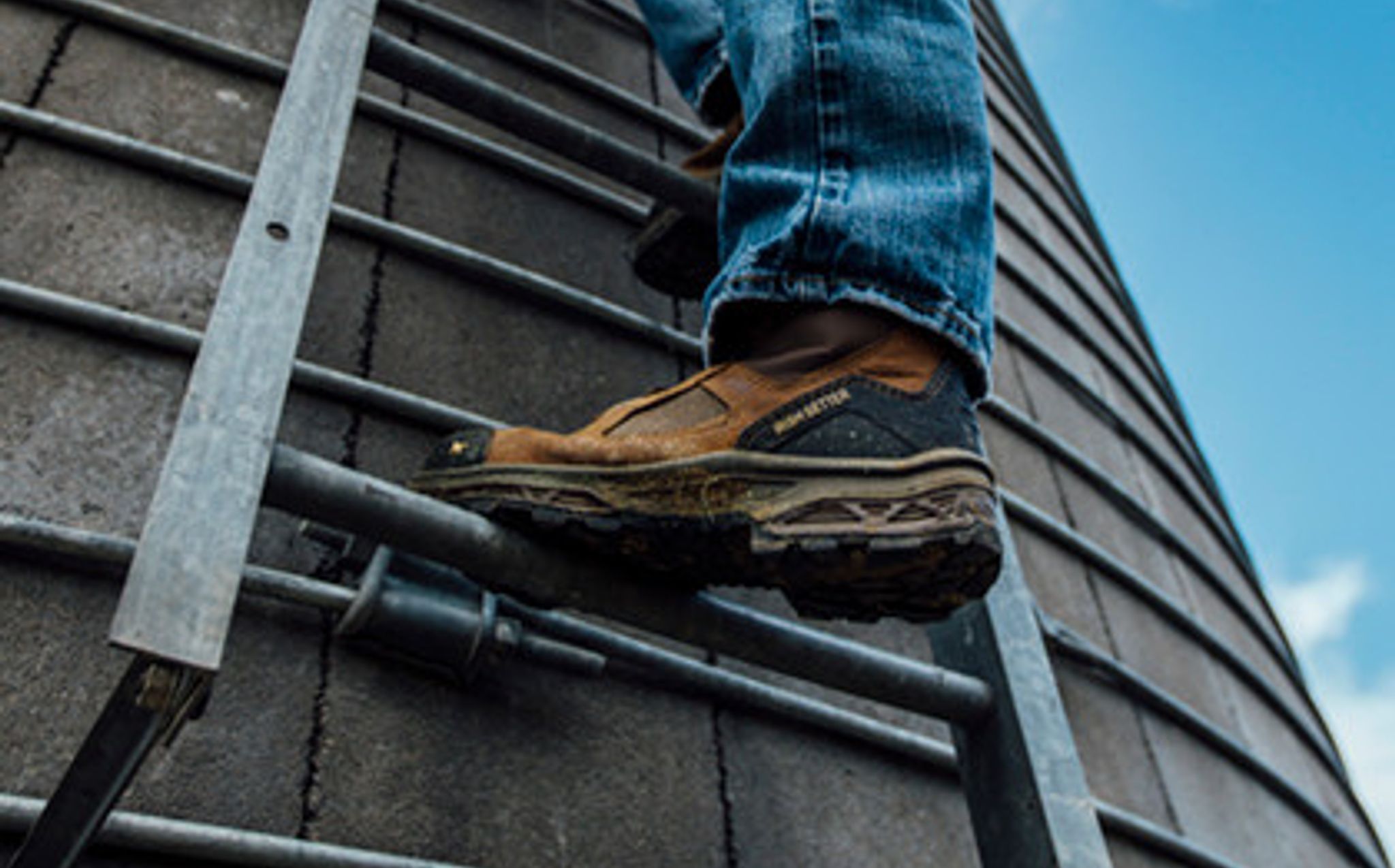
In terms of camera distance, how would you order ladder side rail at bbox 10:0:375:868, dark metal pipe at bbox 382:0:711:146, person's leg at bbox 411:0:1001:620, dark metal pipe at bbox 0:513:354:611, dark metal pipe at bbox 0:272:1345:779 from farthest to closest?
dark metal pipe at bbox 382:0:711:146, dark metal pipe at bbox 0:272:1345:779, dark metal pipe at bbox 0:513:354:611, person's leg at bbox 411:0:1001:620, ladder side rail at bbox 10:0:375:868

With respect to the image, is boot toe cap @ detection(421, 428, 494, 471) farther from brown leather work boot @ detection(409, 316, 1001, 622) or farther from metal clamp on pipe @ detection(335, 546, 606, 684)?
metal clamp on pipe @ detection(335, 546, 606, 684)

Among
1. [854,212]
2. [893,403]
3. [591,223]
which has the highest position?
[591,223]

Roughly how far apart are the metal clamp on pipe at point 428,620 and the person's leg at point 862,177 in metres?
0.59

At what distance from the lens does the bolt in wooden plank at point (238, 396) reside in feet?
3.26

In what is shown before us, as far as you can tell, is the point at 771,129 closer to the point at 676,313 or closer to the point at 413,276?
the point at 413,276

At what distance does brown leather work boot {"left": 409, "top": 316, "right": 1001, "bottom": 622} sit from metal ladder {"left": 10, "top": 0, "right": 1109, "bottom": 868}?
72 millimetres

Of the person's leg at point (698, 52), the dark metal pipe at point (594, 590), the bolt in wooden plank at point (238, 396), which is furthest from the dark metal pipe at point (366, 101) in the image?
the dark metal pipe at point (594, 590)

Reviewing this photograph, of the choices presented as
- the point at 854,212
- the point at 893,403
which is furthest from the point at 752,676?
the point at 854,212

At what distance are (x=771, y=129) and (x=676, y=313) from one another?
50.5 inches

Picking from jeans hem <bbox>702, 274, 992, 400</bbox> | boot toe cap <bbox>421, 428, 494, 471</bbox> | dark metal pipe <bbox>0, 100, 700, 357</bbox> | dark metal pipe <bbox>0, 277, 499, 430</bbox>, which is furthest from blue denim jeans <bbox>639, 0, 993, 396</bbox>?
dark metal pipe <bbox>0, 100, 700, 357</bbox>

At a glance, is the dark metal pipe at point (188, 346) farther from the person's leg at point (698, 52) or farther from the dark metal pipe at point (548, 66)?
the dark metal pipe at point (548, 66)

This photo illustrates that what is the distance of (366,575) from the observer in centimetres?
178

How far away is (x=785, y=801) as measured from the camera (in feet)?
6.81

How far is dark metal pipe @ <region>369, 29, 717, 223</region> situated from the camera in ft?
5.86
